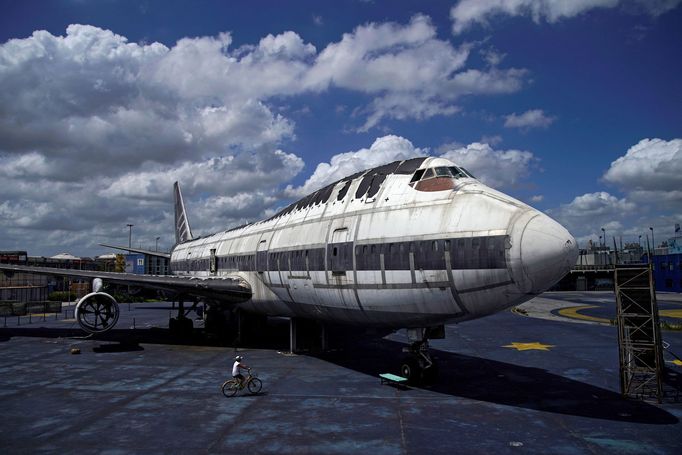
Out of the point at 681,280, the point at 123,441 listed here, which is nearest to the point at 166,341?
the point at 123,441

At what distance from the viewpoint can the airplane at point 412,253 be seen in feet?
39.9

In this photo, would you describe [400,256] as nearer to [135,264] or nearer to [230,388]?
[230,388]

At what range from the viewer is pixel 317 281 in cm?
1797

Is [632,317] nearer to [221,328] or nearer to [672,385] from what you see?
[672,385]

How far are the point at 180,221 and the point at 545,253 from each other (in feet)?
160

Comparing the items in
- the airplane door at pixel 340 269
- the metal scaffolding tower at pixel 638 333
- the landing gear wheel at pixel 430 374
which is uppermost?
the airplane door at pixel 340 269

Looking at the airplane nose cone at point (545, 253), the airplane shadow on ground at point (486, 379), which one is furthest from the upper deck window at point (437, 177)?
the airplane shadow on ground at point (486, 379)

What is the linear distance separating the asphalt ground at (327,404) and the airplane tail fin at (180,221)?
26487 mm

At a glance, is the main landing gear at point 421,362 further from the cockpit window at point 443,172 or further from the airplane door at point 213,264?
the airplane door at point 213,264

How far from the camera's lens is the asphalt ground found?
11.4 m

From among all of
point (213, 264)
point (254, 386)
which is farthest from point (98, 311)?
point (254, 386)

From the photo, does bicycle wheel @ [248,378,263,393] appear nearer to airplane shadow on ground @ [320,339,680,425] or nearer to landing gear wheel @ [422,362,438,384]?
airplane shadow on ground @ [320,339,680,425]

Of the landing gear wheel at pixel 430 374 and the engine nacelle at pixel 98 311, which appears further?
the engine nacelle at pixel 98 311

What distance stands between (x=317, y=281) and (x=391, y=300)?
13.1ft
